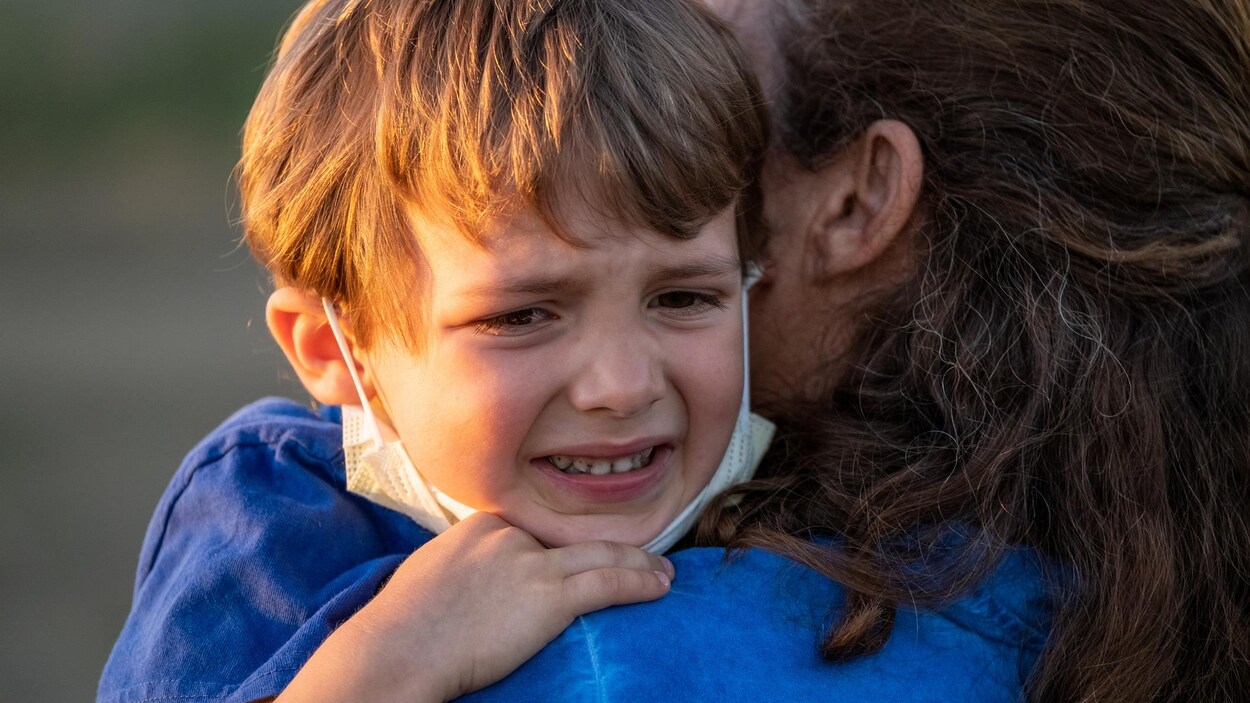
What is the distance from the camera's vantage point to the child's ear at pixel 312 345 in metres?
2.20

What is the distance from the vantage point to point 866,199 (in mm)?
2281

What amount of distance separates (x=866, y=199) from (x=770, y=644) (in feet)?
2.91

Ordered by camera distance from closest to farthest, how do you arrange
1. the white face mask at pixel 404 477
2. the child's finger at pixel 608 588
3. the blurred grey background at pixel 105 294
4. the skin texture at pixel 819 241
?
1. the child's finger at pixel 608 588
2. the white face mask at pixel 404 477
3. the skin texture at pixel 819 241
4. the blurred grey background at pixel 105 294

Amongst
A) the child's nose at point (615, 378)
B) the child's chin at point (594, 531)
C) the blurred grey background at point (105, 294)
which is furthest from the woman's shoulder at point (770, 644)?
the blurred grey background at point (105, 294)

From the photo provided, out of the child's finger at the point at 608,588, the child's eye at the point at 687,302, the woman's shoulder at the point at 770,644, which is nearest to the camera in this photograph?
the woman's shoulder at the point at 770,644

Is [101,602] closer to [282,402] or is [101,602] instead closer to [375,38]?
[282,402]

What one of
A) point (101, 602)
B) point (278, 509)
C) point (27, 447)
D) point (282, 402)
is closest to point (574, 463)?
point (278, 509)

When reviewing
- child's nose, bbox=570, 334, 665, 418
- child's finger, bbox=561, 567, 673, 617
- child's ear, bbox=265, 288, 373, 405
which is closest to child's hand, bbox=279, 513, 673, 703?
child's finger, bbox=561, 567, 673, 617

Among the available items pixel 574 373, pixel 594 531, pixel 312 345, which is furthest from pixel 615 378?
pixel 312 345

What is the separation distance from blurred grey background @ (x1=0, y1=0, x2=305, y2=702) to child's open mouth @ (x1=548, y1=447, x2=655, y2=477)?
95 cm

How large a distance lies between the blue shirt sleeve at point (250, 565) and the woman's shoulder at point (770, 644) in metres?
0.40

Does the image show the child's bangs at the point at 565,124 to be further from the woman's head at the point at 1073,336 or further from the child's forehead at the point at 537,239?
the woman's head at the point at 1073,336

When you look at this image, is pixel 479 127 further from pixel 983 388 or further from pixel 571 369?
pixel 983 388

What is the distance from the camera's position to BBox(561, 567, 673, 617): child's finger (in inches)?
69.6
